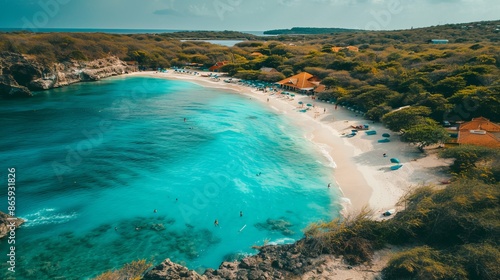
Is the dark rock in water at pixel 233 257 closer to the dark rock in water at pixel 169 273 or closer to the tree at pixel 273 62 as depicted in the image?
the dark rock in water at pixel 169 273

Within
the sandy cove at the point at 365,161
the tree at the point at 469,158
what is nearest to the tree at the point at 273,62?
the sandy cove at the point at 365,161

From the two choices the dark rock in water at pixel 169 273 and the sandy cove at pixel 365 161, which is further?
the sandy cove at pixel 365 161

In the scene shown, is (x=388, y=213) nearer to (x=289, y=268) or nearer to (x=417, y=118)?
(x=289, y=268)

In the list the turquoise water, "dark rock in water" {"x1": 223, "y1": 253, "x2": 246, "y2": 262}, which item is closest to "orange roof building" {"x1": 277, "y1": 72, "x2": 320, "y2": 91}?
the turquoise water

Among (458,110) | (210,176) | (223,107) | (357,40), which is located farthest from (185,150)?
(357,40)

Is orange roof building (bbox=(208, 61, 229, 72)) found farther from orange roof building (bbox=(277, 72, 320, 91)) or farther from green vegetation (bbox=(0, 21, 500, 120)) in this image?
orange roof building (bbox=(277, 72, 320, 91))
